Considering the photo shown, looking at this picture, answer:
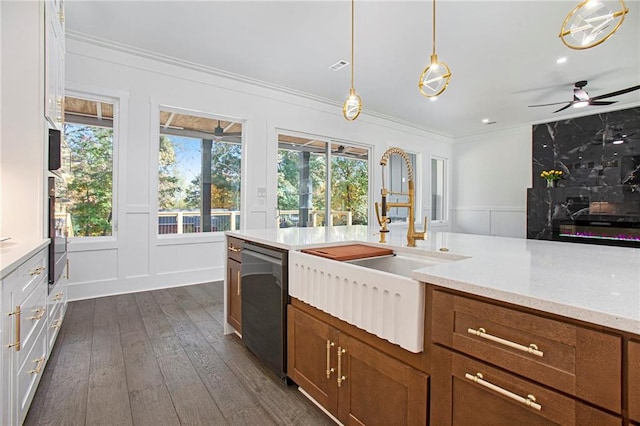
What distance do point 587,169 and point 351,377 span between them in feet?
22.7

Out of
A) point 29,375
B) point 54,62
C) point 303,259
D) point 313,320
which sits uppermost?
point 54,62

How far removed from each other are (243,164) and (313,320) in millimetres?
3545

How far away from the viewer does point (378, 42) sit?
353 centimetres

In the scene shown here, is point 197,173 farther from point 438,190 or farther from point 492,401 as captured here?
point 438,190

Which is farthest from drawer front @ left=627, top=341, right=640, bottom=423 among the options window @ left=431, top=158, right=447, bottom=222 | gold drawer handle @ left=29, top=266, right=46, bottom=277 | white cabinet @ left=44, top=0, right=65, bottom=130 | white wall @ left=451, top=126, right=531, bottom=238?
window @ left=431, top=158, right=447, bottom=222

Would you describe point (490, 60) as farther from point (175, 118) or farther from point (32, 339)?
point (32, 339)

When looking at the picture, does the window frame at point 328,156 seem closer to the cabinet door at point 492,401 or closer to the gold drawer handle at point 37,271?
the gold drawer handle at point 37,271

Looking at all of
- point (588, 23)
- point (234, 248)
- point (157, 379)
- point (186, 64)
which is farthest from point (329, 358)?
point (186, 64)

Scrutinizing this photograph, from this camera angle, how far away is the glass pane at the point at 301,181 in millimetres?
5203

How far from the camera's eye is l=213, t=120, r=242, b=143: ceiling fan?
4.61 m

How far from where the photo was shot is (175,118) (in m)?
4.25

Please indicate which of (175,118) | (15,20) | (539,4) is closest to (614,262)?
(539,4)

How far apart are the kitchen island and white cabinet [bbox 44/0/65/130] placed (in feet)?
8.71

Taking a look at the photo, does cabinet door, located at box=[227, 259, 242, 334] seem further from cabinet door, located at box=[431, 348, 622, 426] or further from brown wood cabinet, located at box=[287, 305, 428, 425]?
cabinet door, located at box=[431, 348, 622, 426]
